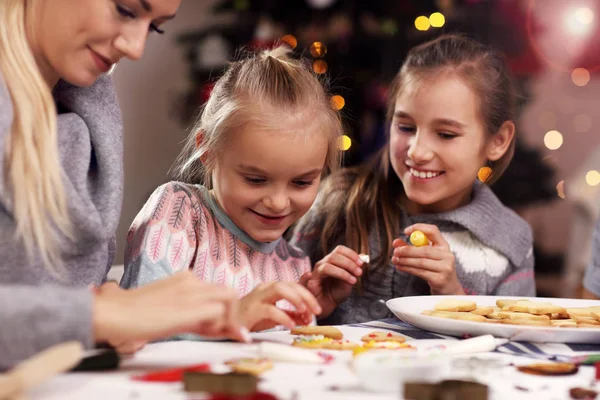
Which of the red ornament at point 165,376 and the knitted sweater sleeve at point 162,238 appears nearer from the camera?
the red ornament at point 165,376

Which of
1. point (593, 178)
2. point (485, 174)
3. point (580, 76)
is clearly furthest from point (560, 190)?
point (485, 174)

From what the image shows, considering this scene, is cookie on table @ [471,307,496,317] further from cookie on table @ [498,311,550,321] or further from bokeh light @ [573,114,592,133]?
bokeh light @ [573,114,592,133]

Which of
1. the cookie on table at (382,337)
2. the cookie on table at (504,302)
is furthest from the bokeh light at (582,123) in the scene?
the cookie on table at (382,337)

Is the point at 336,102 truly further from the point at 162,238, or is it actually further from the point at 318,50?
the point at 318,50

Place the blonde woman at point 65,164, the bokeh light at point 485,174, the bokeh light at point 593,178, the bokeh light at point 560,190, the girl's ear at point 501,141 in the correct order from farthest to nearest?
the bokeh light at point 593,178 → the bokeh light at point 560,190 → the bokeh light at point 485,174 → the girl's ear at point 501,141 → the blonde woman at point 65,164

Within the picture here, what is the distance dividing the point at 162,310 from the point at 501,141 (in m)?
1.40

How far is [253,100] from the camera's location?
5.17 feet

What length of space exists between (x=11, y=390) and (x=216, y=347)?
1.30ft

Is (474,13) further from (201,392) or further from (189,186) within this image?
(201,392)

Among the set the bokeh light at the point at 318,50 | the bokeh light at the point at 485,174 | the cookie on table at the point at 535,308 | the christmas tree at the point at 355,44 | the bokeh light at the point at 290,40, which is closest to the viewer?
the cookie on table at the point at 535,308

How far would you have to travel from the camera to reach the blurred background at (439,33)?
4.07m

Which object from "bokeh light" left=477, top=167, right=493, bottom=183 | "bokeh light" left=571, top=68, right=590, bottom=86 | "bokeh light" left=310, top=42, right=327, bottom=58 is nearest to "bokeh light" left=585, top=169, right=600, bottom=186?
"bokeh light" left=571, top=68, right=590, bottom=86

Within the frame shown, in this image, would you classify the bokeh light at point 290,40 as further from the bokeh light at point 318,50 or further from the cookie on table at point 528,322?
the cookie on table at point 528,322

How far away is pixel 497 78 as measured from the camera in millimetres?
2027
